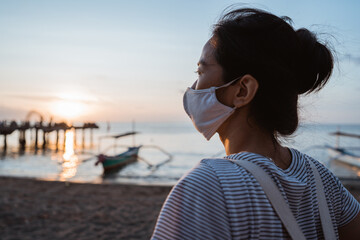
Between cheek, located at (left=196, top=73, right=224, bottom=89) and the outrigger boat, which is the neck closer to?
cheek, located at (left=196, top=73, right=224, bottom=89)

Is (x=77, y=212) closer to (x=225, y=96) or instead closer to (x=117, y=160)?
Answer: (x=225, y=96)

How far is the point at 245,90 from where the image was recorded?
3.63 feet

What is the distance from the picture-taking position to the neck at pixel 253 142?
113 cm

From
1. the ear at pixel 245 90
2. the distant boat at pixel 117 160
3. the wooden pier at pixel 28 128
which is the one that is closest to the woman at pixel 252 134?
the ear at pixel 245 90

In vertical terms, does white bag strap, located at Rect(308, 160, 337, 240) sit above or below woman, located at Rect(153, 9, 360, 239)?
below

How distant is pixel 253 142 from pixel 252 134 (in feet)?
0.10

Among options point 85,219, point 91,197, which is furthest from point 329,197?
point 91,197

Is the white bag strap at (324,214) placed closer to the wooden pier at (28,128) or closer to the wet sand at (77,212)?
the wet sand at (77,212)

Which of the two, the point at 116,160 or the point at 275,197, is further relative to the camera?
the point at 116,160

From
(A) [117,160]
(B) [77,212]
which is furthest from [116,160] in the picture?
(B) [77,212]

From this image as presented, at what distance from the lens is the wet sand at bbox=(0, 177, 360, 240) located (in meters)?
6.46

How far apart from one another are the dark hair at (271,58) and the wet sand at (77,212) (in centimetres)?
589

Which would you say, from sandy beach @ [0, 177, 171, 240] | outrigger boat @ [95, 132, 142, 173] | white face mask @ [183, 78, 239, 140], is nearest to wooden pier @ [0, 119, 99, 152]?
outrigger boat @ [95, 132, 142, 173]

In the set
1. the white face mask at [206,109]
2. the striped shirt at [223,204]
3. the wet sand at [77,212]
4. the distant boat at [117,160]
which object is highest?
the white face mask at [206,109]
